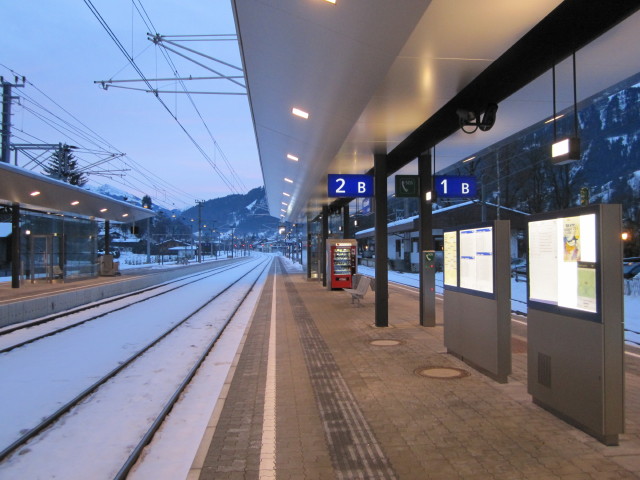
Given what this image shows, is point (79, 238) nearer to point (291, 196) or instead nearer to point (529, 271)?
point (291, 196)

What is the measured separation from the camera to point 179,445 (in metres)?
4.78

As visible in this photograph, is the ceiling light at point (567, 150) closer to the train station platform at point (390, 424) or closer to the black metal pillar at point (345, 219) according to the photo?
the train station platform at point (390, 424)

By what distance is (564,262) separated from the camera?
486 cm

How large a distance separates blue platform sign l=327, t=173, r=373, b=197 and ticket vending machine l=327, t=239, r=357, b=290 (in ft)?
33.0

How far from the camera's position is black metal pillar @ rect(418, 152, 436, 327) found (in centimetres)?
1120

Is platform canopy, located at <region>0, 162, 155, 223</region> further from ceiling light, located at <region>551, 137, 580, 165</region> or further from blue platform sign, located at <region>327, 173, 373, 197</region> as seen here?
ceiling light, located at <region>551, 137, 580, 165</region>

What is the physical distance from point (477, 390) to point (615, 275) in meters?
2.48

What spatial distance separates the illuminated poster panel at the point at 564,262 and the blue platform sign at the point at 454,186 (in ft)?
19.4

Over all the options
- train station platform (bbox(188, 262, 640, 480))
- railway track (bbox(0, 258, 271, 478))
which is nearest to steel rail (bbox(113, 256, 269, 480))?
railway track (bbox(0, 258, 271, 478))

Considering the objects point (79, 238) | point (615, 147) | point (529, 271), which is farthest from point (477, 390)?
point (615, 147)

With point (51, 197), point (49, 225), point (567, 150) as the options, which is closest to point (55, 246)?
point (49, 225)

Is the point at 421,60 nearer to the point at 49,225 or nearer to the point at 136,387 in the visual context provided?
the point at 136,387

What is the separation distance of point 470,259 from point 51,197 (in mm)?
20917

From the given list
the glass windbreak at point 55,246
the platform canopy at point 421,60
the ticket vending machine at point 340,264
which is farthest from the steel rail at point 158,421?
the glass windbreak at point 55,246
